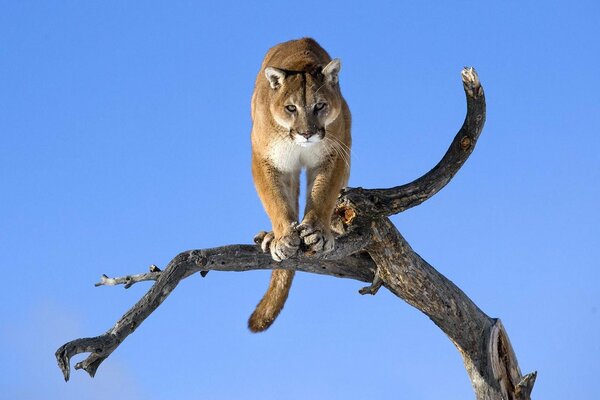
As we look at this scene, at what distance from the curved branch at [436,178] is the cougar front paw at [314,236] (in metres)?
0.80

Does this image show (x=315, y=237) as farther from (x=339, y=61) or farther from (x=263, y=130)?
(x=339, y=61)

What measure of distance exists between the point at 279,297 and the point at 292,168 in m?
1.64

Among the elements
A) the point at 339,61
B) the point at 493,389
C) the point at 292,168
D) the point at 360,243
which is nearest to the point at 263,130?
the point at 292,168

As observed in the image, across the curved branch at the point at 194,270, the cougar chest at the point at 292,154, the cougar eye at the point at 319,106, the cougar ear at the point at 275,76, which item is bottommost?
the curved branch at the point at 194,270

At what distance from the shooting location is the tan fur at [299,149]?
279 inches

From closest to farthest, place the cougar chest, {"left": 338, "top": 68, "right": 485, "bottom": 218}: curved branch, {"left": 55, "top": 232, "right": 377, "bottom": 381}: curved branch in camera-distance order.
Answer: {"left": 55, "top": 232, "right": 377, "bottom": 381}: curved branch
the cougar chest
{"left": 338, "top": 68, "right": 485, "bottom": 218}: curved branch

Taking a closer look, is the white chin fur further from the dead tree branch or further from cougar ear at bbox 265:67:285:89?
the dead tree branch

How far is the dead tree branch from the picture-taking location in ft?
22.2

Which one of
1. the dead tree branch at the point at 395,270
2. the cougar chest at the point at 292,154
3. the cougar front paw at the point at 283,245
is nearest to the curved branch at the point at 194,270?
the dead tree branch at the point at 395,270

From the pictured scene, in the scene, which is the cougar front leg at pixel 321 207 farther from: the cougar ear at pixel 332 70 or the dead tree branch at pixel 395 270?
the cougar ear at pixel 332 70

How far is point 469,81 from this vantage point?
770 cm

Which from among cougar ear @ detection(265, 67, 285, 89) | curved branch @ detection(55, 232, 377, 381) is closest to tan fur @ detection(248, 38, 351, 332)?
cougar ear @ detection(265, 67, 285, 89)

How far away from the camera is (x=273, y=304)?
8.48 m

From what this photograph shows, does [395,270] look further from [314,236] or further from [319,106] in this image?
[319,106]
